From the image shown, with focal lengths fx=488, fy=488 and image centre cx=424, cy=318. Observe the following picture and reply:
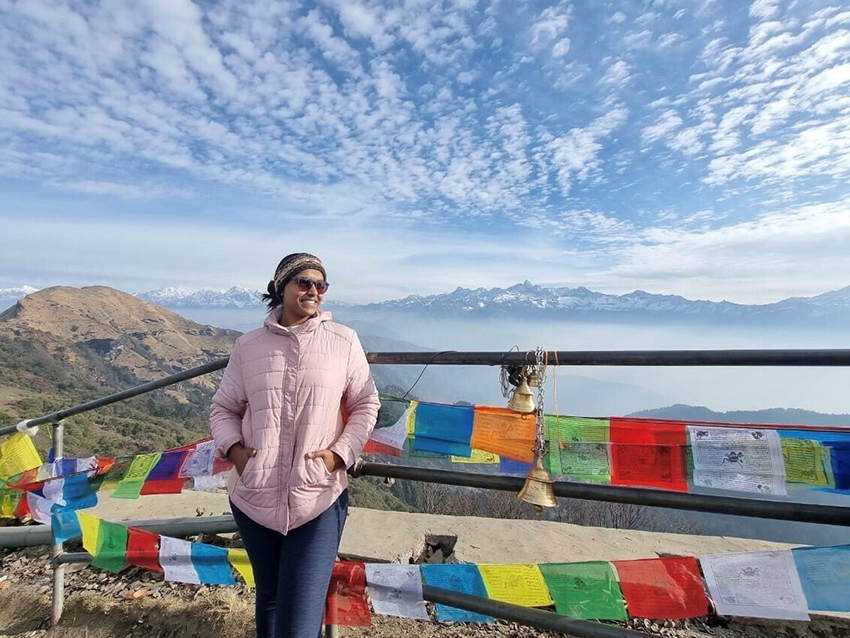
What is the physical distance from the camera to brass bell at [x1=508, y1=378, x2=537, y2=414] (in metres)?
2.06

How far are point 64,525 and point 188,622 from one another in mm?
1028

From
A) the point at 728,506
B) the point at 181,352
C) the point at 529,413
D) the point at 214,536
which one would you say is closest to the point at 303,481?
the point at 529,413

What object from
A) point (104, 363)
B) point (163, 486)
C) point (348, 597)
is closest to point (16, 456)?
point (163, 486)

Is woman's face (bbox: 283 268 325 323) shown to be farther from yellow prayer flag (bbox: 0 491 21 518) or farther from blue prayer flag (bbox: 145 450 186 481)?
yellow prayer flag (bbox: 0 491 21 518)

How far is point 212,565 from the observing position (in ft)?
9.26

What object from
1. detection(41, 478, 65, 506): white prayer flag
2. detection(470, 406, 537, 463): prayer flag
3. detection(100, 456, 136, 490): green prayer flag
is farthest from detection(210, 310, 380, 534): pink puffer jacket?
detection(41, 478, 65, 506): white prayer flag

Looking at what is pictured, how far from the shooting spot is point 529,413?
82.7 inches

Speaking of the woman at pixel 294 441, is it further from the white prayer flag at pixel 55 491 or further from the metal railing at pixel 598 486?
the white prayer flag at pixel 55 491

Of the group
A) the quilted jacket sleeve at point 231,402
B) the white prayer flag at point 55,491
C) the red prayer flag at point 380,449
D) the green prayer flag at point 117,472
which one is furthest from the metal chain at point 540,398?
the white prayer flag at point 55,491

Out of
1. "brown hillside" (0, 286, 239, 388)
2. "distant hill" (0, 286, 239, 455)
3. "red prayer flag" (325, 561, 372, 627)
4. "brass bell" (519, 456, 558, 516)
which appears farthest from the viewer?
"brown hillside" (0, 286, 239, 388)

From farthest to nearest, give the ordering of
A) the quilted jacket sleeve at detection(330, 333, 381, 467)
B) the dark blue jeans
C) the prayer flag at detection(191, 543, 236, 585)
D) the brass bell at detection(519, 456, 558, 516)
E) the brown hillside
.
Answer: the brown hillside, the prayer flag at detection(191, 543, 236, 585), the quilted jacket sleeve at detection(330, 333, 381, 467), the dark blue jeans, the brass bell at detection(519, 456, 558, 516)

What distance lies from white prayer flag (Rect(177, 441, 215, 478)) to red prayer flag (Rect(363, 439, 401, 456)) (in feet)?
3.74

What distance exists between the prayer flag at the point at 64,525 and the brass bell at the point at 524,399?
301cm

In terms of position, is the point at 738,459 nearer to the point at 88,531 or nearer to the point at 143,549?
the point at 143,549
